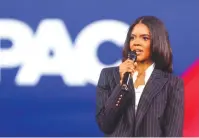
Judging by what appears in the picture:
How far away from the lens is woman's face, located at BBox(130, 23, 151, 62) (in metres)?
1.76

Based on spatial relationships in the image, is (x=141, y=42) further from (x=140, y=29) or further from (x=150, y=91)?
(x=150, y=91)

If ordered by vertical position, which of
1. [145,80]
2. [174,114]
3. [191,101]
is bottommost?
[191,101]

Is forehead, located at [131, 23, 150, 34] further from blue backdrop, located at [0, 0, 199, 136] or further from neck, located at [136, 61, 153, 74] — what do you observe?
blue backdrop, located at [0, 0, 199, 136]

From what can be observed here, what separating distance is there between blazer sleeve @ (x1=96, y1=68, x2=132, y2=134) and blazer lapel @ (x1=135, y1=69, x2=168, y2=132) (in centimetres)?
6

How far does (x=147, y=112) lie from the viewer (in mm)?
1687

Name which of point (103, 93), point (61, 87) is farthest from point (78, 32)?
point (103, 93)

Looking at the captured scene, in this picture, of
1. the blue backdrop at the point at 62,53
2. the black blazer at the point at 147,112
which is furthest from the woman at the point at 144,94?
the blue backdrop at the point at 62,53

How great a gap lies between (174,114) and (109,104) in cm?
24

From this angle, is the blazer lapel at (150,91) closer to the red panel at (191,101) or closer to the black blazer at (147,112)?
the black blazer at (147,112)

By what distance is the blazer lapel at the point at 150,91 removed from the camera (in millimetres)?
1682

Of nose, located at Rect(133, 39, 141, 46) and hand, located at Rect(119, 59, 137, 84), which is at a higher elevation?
nose, located at Rect(133, 39, 141, 46)

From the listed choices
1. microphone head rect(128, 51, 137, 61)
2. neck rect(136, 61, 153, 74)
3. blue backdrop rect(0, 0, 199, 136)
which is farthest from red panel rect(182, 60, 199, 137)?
microphone head rect(128, 51, 137, 61)

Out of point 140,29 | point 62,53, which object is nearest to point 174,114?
point 140,29

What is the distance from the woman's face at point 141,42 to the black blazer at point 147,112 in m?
0.11
